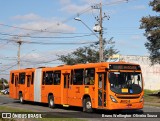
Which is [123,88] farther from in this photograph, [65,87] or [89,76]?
[65,87]

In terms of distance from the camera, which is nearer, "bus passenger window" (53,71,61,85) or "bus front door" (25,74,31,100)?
"bus passenger window" (53,71,61,85)

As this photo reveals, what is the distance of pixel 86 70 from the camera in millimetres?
23578

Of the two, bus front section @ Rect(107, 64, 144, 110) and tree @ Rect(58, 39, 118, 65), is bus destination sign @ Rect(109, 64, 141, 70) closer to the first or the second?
bus front section @ Rect(107, 64, 144, 110)

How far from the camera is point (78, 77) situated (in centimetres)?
2455

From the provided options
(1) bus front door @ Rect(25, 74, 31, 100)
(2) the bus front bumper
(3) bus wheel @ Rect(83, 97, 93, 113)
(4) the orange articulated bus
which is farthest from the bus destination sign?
(1) bus front door @ Rect(25, 74, 31, 100)

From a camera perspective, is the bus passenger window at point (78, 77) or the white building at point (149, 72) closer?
the bus passenger window at point (78, 77)

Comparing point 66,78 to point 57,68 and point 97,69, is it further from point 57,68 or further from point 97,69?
point 97,69


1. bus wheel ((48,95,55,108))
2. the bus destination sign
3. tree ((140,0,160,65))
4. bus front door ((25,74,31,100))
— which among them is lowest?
bus wheel ((48,95,55,108))

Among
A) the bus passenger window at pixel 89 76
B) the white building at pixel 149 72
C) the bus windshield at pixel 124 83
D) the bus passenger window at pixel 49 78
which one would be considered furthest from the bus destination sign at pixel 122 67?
the white building at pixel 149 72

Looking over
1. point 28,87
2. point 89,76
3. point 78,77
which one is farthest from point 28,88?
point 89,76

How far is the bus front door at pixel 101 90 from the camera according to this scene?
2167cm

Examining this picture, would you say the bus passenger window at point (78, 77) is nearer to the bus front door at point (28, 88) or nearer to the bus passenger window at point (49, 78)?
the bus passenger window at point (49, 78)

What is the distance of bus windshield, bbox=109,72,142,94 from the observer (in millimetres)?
21359

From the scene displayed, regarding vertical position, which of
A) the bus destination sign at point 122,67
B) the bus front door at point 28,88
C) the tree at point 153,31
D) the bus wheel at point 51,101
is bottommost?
the bus wheel at point 51,101
